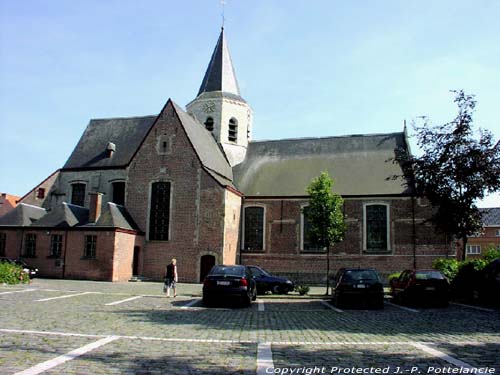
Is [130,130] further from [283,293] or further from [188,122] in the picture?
[283,293]

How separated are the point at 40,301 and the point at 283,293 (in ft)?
33.8

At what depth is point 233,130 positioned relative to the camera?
3512 centimetres

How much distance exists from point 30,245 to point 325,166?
19.3 m

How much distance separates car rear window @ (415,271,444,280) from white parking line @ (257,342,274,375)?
9.58 meters

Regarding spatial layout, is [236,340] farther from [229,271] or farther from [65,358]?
[229,271]

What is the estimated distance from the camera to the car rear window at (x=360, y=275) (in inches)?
610

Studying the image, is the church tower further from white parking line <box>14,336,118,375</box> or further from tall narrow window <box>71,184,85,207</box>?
white parking line <box>14,336,118,375</box>

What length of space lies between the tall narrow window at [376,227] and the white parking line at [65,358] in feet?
74.4

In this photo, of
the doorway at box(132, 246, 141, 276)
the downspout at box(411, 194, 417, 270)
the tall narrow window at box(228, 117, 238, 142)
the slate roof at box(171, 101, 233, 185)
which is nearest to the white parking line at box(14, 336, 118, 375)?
the doorway at box(132, 246, 141, 276)

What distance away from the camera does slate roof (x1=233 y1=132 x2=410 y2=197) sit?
29.6 metres

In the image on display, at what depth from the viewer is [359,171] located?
30.6m

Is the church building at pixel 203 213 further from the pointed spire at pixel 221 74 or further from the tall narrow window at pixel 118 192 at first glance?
the pointed spire at pixel 221 74

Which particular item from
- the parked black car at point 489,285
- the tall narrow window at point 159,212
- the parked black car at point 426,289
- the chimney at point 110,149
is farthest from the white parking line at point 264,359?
the chimney at point 110,149

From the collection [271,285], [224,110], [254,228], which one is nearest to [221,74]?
[224,110]
